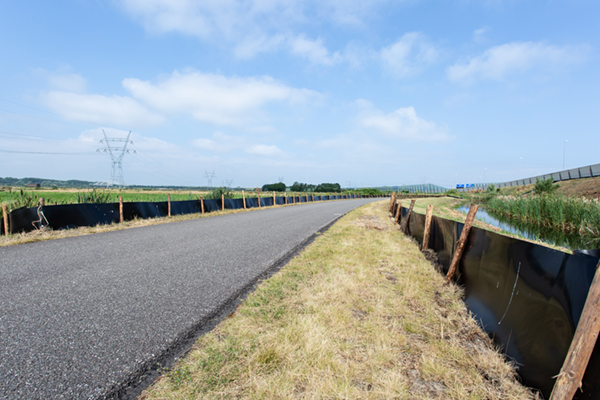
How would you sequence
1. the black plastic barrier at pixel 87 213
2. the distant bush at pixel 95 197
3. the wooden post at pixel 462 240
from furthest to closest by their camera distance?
the distant bush at pixel 95 197
the black plastic barrier at pixel 87 213
the wooden post at pixel 462 240

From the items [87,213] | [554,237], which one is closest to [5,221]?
[87,213]

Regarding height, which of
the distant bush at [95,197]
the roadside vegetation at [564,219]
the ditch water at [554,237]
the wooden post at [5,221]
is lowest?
the ditch water at [554,237]

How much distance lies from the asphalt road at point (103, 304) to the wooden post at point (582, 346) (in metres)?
3.12

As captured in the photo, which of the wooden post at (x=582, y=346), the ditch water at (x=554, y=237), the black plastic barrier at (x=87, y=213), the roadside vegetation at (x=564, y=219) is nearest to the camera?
the wooden post at (x=582, y=346)

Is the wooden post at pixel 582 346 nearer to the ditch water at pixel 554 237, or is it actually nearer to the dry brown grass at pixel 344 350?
the dry brown grass at pixel 344 350

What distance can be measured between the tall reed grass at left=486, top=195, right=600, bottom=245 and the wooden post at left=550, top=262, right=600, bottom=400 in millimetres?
12881

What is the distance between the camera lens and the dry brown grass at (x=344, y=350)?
6.91ft

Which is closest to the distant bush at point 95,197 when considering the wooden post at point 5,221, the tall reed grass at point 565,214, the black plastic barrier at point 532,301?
the wooden post at point 5,221

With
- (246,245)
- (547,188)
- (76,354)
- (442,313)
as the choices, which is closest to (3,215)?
(246,245)

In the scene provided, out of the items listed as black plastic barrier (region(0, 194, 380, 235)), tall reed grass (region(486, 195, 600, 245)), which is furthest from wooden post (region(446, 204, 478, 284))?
black plastic barrier (region(0, 194, 380, 235))

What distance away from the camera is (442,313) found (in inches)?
140

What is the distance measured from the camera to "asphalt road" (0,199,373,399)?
2236mm

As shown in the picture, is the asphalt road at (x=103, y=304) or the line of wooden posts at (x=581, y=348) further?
the asphalt road at (x=103, y=304)

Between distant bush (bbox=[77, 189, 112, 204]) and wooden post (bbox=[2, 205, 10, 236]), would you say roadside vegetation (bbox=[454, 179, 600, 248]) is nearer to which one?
wooden post (bbox=[2, 205, 10, 236])
